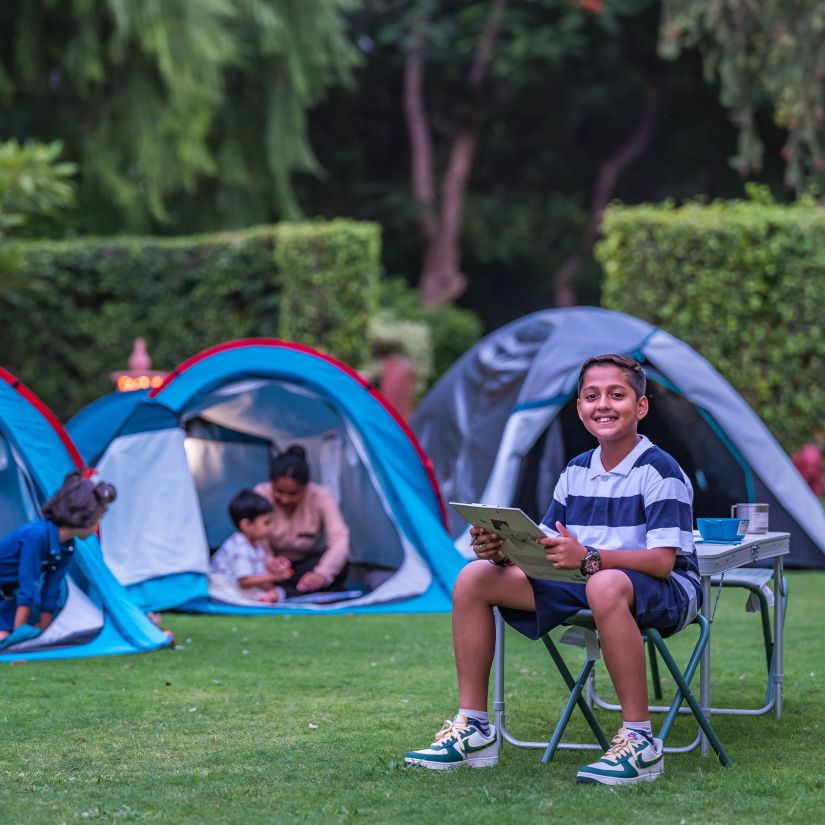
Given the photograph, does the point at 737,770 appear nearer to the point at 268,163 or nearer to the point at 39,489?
the point at 39,489

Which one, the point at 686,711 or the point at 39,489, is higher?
the point at 39,489

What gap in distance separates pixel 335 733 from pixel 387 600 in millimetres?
2547

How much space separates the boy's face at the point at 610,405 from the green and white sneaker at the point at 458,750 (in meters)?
0.80

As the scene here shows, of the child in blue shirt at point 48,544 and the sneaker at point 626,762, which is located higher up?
the child in blue shirt at point 48,544

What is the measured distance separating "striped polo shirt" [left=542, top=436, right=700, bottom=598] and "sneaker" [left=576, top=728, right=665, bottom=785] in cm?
38

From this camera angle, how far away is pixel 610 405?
Result: 345 cm

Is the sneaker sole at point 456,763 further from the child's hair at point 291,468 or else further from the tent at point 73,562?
the child's hair at point 291,468

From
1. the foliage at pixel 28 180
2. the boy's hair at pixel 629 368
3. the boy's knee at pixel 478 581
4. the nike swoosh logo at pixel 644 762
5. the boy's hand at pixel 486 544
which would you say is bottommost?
the nike swoosh logo at pixel 644 762

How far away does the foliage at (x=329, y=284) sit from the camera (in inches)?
427

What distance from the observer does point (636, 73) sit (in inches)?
731

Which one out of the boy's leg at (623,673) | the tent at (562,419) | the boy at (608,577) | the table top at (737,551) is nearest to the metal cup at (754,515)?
the table top at (737,551)

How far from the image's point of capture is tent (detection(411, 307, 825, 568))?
6.53m

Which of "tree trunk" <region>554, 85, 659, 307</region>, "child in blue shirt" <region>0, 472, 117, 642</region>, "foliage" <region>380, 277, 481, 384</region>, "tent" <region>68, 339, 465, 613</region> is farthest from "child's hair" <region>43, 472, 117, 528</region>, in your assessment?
"tree trunk" <region>554, 85, 659, 307</region>

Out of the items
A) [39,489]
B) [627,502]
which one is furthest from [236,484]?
[627,502]
